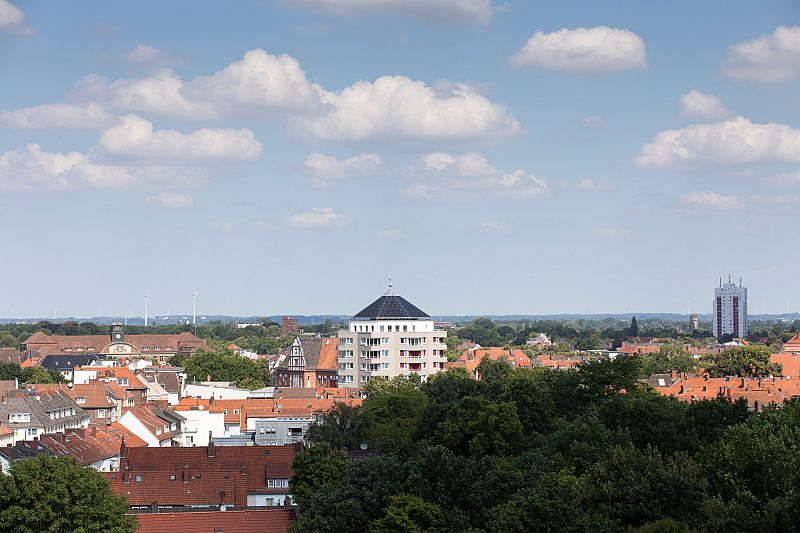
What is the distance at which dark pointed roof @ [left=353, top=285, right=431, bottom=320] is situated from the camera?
424 feet

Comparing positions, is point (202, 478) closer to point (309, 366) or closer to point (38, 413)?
point (38, 413)

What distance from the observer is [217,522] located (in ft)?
174

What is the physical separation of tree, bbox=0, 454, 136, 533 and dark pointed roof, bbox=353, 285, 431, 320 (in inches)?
3206

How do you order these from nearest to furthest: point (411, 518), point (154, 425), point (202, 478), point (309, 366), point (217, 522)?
point (411, 518) → point (217, 522) → point (202, 478) → point (154, 425) → point (309, 366)

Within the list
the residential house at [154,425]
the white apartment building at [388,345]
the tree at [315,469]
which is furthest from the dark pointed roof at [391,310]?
the tree at [315,469]

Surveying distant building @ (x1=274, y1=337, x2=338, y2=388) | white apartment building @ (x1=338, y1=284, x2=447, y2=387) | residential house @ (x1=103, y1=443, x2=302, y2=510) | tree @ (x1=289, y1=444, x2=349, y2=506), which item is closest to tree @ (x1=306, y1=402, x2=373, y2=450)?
residential house @ (x1=103, y1=443, x2=302, y2=510)

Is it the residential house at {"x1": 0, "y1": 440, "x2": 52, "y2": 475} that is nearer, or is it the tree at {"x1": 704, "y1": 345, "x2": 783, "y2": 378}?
the residential house at {"x1": 0, "y1": 440, "x2": 52, "y2": 475}

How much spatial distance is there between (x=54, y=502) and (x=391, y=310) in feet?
275

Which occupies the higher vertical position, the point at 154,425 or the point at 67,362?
the point at 67,362

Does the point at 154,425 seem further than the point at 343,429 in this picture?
Yes

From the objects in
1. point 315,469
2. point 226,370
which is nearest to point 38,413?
point 315,469

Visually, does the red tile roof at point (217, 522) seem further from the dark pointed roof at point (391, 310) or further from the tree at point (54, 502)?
the dark pointed roof at point (391, 310)

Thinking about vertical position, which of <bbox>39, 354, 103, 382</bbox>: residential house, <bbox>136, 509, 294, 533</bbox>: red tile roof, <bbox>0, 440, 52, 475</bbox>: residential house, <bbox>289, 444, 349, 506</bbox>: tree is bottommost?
<bbox>136, 509, 294, 533</bbox>: red tile roof

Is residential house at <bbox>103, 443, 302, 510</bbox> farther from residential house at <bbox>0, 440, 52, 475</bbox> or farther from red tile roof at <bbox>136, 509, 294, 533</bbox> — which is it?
residential house at <bbox>0, 440, 52, 475</bbox>
